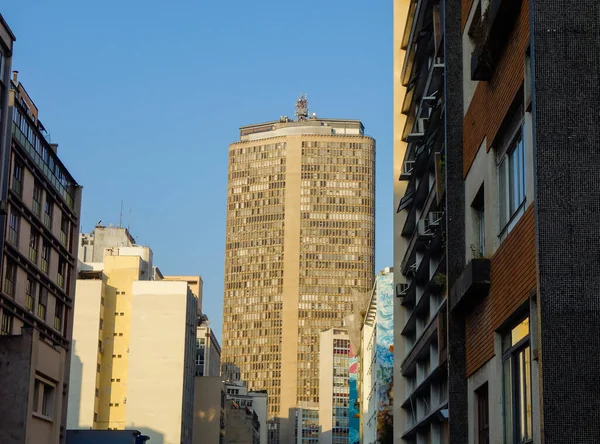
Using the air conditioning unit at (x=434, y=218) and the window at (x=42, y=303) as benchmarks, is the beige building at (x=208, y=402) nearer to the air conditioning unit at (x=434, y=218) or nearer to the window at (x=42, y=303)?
the window at (x=42, y=303)

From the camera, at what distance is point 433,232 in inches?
1738

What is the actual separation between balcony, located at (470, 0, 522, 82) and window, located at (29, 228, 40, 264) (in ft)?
148

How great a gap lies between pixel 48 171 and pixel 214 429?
89670 mm

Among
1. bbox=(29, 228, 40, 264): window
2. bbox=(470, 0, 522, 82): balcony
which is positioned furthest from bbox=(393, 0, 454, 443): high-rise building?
bbox=(29, 228, 40, 264): window

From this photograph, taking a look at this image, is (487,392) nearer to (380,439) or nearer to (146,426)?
(380,439)

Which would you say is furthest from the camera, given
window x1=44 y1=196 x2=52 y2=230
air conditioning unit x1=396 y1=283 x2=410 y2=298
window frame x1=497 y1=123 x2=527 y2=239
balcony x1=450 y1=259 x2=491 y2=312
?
window x1=44 y1=196 x2=52 y2=230

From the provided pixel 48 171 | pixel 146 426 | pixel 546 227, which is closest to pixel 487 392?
pixel 546 227

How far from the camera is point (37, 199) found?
6419cm

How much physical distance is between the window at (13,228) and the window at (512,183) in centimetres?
4220

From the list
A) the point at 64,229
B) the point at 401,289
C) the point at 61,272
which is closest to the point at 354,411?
the point at 61,272

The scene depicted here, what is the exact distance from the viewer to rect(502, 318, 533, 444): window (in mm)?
18438

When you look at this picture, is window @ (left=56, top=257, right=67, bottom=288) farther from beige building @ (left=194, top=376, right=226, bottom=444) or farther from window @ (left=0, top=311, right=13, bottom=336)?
beige building @ (left=194, top=376, right=226, bottom=444)

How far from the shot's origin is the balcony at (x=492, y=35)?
18.9 metres

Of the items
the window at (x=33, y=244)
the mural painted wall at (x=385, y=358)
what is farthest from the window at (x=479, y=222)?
the mural painted wall at (x=385, y=358)
